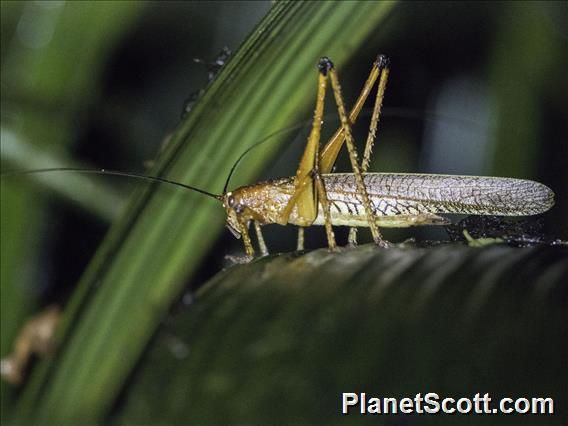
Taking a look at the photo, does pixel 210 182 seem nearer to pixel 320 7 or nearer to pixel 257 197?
pixel 320 7

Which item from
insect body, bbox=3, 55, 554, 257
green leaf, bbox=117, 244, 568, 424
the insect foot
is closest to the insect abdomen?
insect body, bbox=3, 55, 554, 257

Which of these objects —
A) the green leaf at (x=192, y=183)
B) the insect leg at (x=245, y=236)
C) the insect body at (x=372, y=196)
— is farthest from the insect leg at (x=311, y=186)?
the green leaf at (x=192, y=183)

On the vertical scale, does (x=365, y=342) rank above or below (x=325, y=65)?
below

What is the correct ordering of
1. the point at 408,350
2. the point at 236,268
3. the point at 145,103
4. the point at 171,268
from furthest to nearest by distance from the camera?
the point at 145,103 → the point at 171,268 → the point at 236,268 → the point at 408,350

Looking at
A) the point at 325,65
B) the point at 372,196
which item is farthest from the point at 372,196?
the point at 325,65

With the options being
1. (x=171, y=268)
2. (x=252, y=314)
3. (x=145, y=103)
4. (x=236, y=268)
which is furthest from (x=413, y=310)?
(x=145, y=103)

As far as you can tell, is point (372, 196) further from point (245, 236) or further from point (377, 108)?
point (245, 236)

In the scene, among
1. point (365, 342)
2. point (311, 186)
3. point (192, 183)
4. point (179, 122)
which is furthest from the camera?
point (311, 186)

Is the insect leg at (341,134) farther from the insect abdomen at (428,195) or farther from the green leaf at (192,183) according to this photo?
the green leaf at (192,183)
